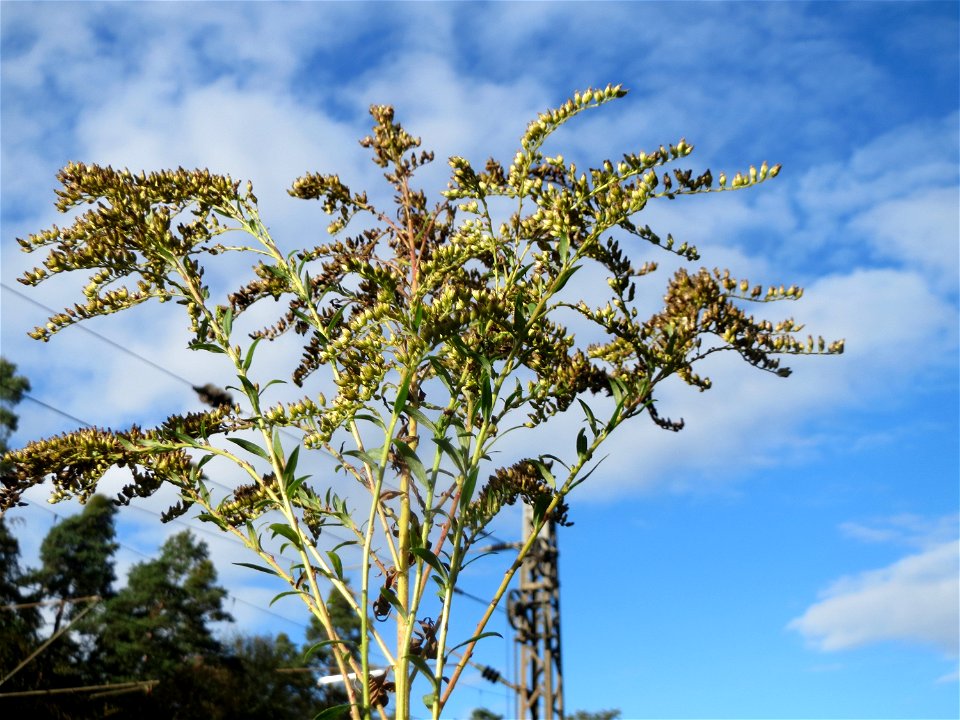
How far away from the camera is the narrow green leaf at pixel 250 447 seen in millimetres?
2658

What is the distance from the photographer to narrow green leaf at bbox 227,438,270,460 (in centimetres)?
266

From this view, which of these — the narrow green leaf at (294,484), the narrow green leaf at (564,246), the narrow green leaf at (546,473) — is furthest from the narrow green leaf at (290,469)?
the narrow green leaf at (564,246)

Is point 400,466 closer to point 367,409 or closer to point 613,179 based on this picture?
point 367,409

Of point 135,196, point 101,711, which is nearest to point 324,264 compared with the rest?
point 135,196

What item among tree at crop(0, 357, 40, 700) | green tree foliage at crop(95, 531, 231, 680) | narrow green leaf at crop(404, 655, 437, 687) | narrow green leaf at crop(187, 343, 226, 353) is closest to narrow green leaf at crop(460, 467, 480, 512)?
narrow green leaf at crop(404, 655, 437, 687)

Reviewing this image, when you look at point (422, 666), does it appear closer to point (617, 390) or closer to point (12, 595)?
point (617, 390)

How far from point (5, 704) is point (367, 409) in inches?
1008

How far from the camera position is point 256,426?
278 centimetres

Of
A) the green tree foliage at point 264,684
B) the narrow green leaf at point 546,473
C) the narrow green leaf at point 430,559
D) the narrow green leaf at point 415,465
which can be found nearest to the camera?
the narrow green leaf at point 430,559

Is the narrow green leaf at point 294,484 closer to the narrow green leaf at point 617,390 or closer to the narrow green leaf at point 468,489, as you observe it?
the narrow green leaf at point 468,489

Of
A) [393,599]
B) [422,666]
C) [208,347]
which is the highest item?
[208,347]

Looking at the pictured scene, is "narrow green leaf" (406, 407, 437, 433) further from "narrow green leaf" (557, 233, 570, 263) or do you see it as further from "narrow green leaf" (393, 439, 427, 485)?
"narrow green leaf" (557, 233, 570, 263)

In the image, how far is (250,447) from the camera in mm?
2682

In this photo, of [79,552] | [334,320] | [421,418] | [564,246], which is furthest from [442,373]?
[79,552]
